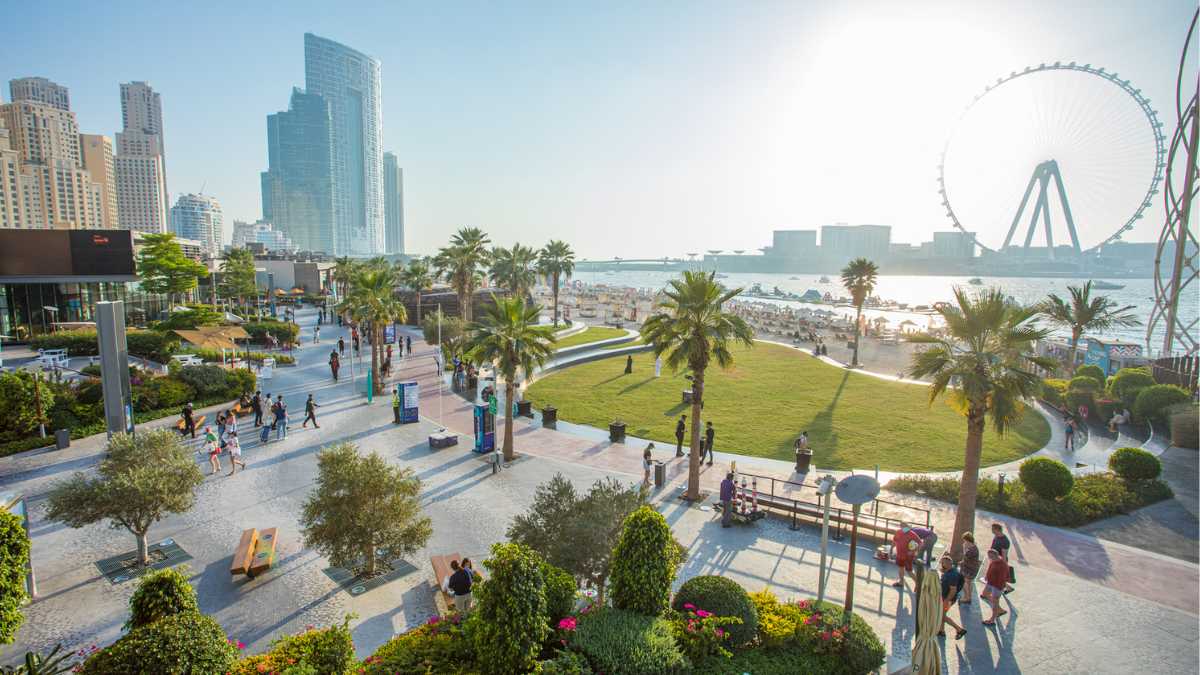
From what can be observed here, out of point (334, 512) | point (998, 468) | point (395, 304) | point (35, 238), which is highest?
point (35, 238)

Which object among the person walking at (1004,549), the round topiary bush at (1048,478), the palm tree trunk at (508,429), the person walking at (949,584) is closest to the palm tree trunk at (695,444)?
the palm tree trunk at (508,429)

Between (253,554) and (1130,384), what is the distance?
1282 inches

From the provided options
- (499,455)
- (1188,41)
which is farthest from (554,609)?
(1188,41)

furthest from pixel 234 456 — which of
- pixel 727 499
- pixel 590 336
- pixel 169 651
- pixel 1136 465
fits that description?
pixel 590 336

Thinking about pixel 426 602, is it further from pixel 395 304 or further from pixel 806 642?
pixel 395 304

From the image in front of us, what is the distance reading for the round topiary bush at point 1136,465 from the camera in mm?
17297

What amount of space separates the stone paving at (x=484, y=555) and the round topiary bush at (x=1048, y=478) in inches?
57.7

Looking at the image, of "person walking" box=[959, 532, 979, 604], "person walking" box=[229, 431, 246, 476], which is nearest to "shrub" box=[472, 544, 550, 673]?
"person walking" box=[959, 532, 979, 604]

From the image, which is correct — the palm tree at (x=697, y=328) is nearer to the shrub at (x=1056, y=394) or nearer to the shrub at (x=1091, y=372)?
the shrub at (x=1056, y=394)

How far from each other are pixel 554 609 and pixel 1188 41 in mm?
33057

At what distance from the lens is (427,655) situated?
8.30 meters

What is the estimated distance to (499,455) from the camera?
1945 centimetres

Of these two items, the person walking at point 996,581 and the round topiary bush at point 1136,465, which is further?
the round topiary bush at point 1136,465

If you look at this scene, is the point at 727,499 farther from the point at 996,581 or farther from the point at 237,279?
the point at 237,279
